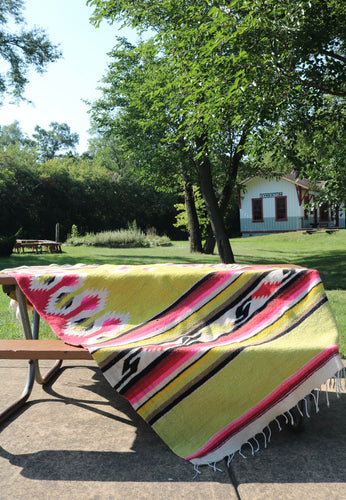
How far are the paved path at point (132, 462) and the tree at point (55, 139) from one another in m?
84.4

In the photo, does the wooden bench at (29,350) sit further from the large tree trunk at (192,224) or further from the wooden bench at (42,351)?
the large tree trunk at (192,224)

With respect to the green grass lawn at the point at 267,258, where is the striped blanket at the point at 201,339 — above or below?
above

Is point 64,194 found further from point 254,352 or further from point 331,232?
point 254,352

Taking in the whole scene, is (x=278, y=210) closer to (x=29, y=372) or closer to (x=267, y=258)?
(x=267, y=258)

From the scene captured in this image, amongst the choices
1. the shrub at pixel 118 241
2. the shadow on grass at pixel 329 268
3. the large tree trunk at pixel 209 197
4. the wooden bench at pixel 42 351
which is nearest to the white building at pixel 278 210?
the shrub at pixel 118 241

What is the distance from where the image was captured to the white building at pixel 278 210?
112ft

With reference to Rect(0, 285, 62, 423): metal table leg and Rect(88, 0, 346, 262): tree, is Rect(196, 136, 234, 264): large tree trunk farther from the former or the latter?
Rect(0, 285, 62, 423): metal table leg

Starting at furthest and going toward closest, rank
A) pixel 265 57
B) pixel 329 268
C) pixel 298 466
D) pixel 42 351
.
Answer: pixel 329 268, pixel 265 57, pixel 42 351, pixel 298 466

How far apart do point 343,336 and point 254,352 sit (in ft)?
10.2

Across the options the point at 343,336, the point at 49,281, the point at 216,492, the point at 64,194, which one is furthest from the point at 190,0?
the point at 64,194

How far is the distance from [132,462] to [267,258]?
15645 millimetres

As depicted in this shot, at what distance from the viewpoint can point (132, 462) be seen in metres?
2.55

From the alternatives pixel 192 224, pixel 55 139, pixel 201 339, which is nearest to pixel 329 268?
pixel 192 224

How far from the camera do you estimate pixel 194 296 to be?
313cm
